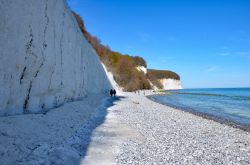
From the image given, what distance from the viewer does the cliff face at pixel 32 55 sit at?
623cm

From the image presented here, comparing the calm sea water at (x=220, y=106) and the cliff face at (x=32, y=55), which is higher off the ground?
the cliff face at (x=32, y=55)

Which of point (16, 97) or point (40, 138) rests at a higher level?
point (16, 97)

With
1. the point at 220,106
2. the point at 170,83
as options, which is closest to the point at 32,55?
the point at 220,106

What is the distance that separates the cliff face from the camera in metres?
6.23

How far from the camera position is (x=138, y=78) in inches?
2778

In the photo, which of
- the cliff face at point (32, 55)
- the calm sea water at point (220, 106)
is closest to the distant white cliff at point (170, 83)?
the calm sea water at point (220, 106)

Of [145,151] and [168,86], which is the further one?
[168,86]

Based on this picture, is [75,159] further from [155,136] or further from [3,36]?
[155,136]

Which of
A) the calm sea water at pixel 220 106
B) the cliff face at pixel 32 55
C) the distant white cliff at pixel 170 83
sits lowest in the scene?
the calm sea water at pixel 220 106

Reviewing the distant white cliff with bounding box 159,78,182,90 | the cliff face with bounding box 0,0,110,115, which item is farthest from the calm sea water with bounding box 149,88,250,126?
the distant white cliff with bounding box 159,78,182,90

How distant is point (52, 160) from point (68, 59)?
8811 millimetres

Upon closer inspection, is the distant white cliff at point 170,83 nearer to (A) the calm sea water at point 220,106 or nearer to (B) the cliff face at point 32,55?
(A) the calm sea water at point 220,106

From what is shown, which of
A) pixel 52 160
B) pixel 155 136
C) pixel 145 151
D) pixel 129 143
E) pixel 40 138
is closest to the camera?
pixel 52 160

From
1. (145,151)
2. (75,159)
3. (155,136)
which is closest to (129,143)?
(145,151)
